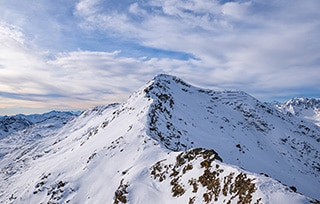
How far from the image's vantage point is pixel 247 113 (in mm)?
101250

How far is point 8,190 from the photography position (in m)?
48.9

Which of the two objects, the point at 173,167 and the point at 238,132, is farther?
the point at 238,132

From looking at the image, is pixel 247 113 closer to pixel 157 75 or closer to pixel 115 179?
pixel 157 75

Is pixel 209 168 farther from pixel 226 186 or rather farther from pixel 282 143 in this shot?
pixel 282 143

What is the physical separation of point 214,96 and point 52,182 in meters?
84.5

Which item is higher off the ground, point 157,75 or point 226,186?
point 157,75

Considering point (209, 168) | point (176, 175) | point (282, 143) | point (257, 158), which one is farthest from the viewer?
point (282, 143)

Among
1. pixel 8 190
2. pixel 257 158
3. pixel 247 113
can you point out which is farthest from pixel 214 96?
pixel 8 190

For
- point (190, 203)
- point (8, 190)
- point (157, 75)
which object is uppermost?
point (157, 75)

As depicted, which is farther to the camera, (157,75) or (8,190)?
(157,75)

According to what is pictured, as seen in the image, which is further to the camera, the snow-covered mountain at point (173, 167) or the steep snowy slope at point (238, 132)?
the steep snowy slope at point (238, 132)

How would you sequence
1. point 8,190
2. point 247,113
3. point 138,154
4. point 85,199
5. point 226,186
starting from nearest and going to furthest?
point 226,186 → point 85,199 → point 138,154 → point 8,190 → point 247,113

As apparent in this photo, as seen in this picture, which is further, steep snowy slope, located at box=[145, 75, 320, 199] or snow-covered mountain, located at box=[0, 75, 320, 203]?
steep snowy slope, located at box=[145, 75, 320, 199]

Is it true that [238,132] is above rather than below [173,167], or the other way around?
below
